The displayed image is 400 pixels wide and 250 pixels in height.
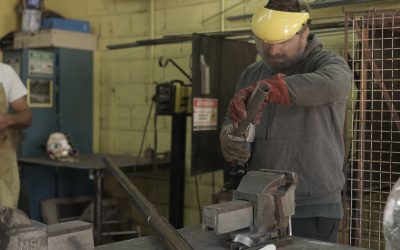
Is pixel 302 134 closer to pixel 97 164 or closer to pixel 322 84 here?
pixel 322 84

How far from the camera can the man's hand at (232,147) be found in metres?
1.62

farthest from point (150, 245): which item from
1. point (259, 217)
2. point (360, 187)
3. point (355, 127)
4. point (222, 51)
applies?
point (222, 51)

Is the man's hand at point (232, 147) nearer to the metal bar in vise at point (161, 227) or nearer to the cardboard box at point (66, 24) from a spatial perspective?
the metal bar in vise at point (161, 227)

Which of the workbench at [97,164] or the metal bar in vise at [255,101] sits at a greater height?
the metal bar in vise at [255,101]

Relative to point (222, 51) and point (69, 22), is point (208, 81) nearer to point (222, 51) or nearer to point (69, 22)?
point (222, 51)

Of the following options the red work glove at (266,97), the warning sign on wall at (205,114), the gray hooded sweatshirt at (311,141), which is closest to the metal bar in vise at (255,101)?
the red work glove at (266,97)

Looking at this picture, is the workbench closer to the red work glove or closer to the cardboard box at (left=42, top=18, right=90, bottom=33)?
the cardboard box at (left=42, top=18, right=90, bottom=33)

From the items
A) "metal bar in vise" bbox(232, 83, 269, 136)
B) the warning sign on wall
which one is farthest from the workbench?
"metal bar in vise" bbox(232, 83, 269, 136)

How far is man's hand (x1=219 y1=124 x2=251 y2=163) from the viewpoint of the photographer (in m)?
1.62

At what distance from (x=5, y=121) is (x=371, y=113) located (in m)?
1.80

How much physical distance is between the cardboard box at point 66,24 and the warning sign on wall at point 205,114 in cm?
154

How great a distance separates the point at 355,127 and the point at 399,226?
52.7 inches

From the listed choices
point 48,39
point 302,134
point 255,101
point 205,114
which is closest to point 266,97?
point 255,101

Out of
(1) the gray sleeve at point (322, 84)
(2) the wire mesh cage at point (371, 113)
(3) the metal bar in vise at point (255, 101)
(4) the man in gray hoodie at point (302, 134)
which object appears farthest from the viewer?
(2) the wire mesh cage at point (371, 113)
